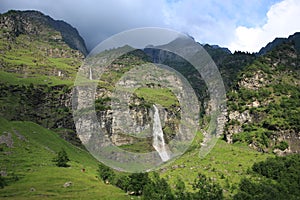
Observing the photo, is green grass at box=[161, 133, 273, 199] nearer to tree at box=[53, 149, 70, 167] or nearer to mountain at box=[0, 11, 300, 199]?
mountain at box=[0, 11, 300, 199]

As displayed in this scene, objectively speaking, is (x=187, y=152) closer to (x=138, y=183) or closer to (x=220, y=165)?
(x=220, y=165)

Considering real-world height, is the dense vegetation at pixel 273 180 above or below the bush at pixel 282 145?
below

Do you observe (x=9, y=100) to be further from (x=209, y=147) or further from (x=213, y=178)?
(x=213, y=178)

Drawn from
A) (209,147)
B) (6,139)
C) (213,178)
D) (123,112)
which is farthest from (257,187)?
(123,112)

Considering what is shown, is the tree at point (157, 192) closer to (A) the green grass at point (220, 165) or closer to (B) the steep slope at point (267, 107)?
(A) the green grass at point (220, 165)

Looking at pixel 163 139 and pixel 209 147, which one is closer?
pixel 209 147

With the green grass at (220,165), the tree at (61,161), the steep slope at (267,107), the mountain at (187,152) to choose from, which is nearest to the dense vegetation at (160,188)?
the mountain at (187,152)

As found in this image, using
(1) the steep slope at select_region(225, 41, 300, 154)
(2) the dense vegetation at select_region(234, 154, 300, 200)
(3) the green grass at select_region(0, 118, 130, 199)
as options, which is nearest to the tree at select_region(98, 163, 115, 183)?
(3) the green grass at select_region(0, 118, 130, 199)
